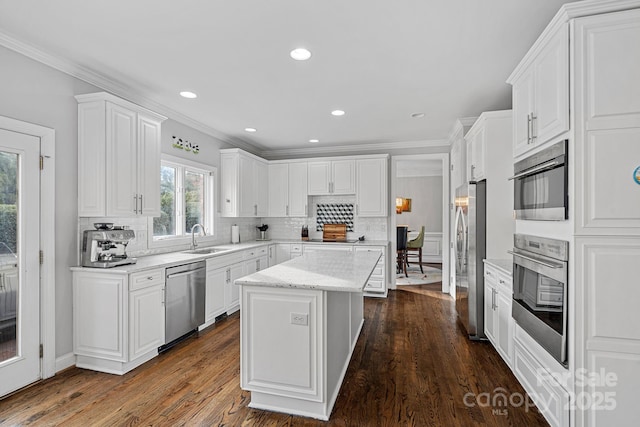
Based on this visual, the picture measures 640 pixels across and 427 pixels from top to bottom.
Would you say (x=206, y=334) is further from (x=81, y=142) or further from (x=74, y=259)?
(x=81, y=142)

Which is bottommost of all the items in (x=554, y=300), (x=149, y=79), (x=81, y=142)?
(x=554, y=300)

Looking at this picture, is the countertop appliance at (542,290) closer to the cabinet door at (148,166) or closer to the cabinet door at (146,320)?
the cabinet door at (146,320)

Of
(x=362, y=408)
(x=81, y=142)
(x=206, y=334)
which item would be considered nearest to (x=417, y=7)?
(x=362, y=408)

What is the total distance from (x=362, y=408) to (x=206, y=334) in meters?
2.13

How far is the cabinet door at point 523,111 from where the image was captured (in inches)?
87.4

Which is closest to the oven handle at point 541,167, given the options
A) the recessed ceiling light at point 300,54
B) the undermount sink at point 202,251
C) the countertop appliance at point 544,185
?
the countertop appliance at point 544,185

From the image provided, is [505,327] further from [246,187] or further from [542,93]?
[246,187]

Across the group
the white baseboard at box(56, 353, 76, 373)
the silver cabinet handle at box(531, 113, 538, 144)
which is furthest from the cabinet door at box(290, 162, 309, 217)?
the silver cabinet handle at box(531, 113, 538, 144)

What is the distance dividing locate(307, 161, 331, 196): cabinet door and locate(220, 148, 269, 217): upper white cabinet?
3.09 ft

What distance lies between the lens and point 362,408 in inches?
87.8

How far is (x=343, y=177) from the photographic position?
571cm

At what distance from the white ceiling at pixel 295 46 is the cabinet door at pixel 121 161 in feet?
1.35

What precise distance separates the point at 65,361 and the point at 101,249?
0.98m

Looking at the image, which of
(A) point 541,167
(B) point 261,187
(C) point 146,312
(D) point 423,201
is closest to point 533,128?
(A) point 541,167
